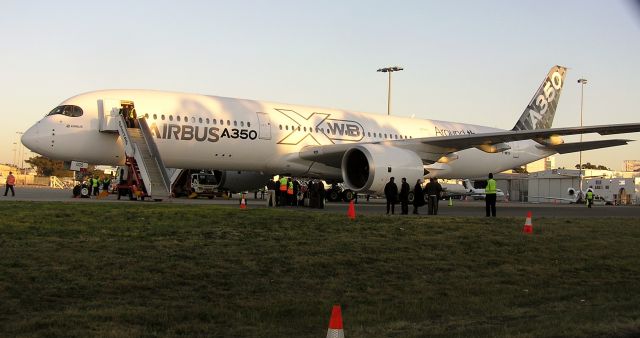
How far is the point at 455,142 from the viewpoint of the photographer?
2716 centimetres

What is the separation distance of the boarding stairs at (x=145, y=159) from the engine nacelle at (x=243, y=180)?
8873 mm

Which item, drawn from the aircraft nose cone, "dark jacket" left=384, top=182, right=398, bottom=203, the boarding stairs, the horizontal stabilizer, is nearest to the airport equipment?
the boarding stairs

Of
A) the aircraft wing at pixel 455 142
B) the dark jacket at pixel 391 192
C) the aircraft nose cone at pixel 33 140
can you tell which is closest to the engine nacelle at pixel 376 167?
the aircraft wing at pixel 455 142

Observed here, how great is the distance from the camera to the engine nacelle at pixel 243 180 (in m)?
32.4

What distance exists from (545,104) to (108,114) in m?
23.8

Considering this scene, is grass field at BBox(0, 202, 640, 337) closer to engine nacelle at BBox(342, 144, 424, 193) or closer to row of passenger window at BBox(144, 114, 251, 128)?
engine nacelle at BBox(342, 144, 424, 193)

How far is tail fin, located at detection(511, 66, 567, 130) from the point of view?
37.0m

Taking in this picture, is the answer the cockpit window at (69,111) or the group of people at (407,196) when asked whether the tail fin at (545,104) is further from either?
the cockpit window at (69,111)

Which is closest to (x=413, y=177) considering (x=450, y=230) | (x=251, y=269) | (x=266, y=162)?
(x=266, y=162)

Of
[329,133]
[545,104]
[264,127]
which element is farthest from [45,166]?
[264,127]

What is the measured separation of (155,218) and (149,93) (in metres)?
10.3

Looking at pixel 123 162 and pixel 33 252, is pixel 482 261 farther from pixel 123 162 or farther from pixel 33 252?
pixel 123 162

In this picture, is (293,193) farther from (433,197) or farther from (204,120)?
(433,197)

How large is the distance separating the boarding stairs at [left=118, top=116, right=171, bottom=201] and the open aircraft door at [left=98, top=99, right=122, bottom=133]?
25cm
